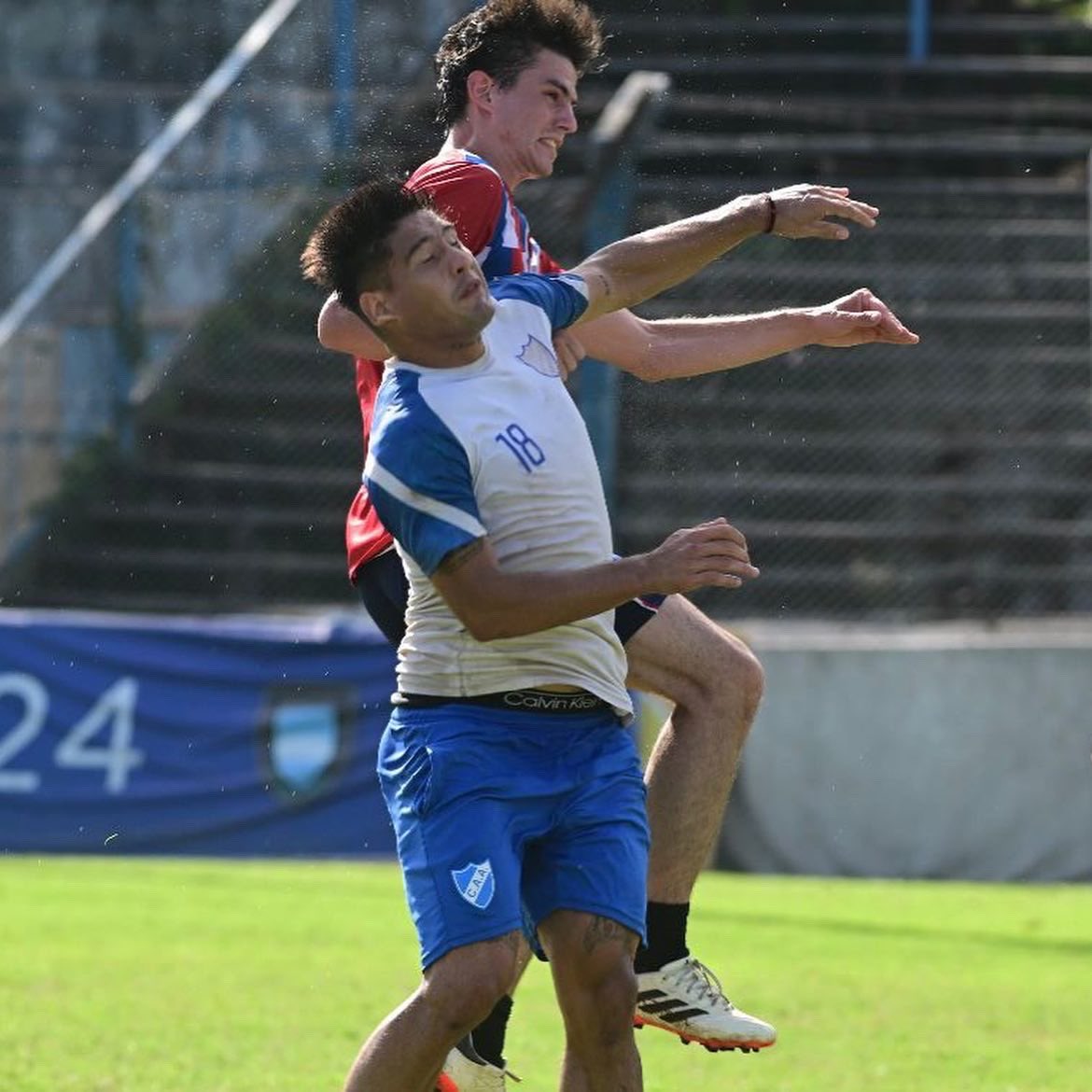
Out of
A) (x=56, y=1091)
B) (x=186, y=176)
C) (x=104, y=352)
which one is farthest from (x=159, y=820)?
(x=56, y=1091)

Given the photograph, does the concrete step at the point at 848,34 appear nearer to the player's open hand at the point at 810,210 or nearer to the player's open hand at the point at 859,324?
the player's open hand at the point at 859,324

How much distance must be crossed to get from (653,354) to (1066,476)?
1070cm

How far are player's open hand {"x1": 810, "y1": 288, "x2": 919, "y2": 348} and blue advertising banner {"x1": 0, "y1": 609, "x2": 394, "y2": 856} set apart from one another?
803 centimetres

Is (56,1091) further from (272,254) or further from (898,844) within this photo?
(272,254)

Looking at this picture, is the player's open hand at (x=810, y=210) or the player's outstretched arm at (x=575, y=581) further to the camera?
the player's open hand at (x=810, y=210)

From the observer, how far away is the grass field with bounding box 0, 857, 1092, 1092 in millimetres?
6484

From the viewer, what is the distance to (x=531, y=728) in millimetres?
4578

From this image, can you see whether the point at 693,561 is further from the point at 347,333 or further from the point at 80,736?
the point at 80,736

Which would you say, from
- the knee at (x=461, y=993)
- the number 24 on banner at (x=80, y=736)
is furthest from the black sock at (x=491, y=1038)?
the number 24 on banner at (x=80, y=736)

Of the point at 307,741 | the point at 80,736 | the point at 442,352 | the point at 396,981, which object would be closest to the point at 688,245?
the point at 442,352

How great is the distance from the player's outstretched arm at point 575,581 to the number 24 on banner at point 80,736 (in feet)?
30.1

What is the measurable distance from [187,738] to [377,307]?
9055 millimetres

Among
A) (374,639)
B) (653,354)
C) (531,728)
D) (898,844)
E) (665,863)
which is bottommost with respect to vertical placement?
(898,844)

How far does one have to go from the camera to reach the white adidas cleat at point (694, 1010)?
17.2 feet
